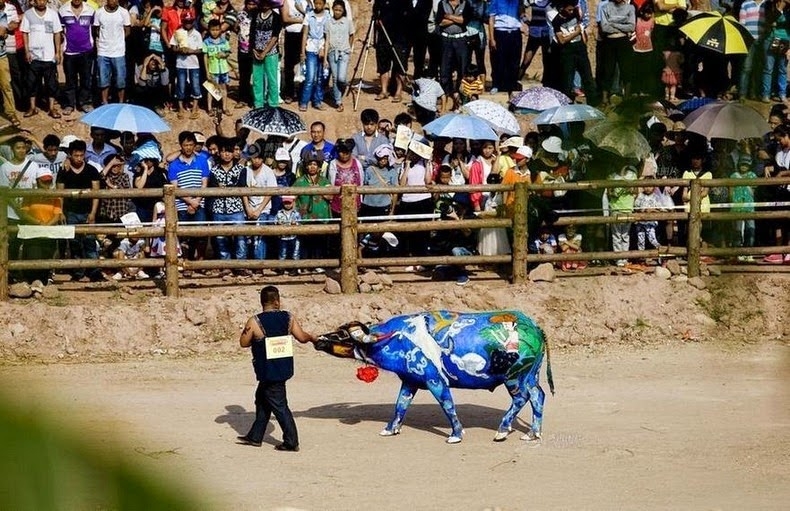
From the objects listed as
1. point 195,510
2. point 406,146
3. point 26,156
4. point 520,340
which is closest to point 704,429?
point 520,340

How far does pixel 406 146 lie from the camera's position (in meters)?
14.7

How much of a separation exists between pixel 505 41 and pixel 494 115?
1839mm

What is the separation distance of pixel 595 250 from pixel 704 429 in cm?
364

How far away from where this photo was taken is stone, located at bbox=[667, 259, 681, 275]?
15.1 m

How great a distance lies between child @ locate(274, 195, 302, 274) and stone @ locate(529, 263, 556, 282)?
8.66 feet

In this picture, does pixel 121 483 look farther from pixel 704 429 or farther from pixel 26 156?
pixel 704 429

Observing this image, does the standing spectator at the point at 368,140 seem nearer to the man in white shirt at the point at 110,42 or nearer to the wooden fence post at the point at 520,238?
the wooden fence post at the point at 520,238

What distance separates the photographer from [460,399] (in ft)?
41.6

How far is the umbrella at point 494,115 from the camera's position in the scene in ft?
49.3

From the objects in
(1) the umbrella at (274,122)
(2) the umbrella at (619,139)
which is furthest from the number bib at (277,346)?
(2) the umbrella at (619,139)

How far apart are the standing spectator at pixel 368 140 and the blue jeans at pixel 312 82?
7.33ft

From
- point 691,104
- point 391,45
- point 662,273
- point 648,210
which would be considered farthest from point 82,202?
point 691,104

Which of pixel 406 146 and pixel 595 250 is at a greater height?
pixel 406 146

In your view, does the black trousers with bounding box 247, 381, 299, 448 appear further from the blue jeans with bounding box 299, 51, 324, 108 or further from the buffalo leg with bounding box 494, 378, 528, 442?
the blue jeans with bounding box 299, 51, 324, 108
